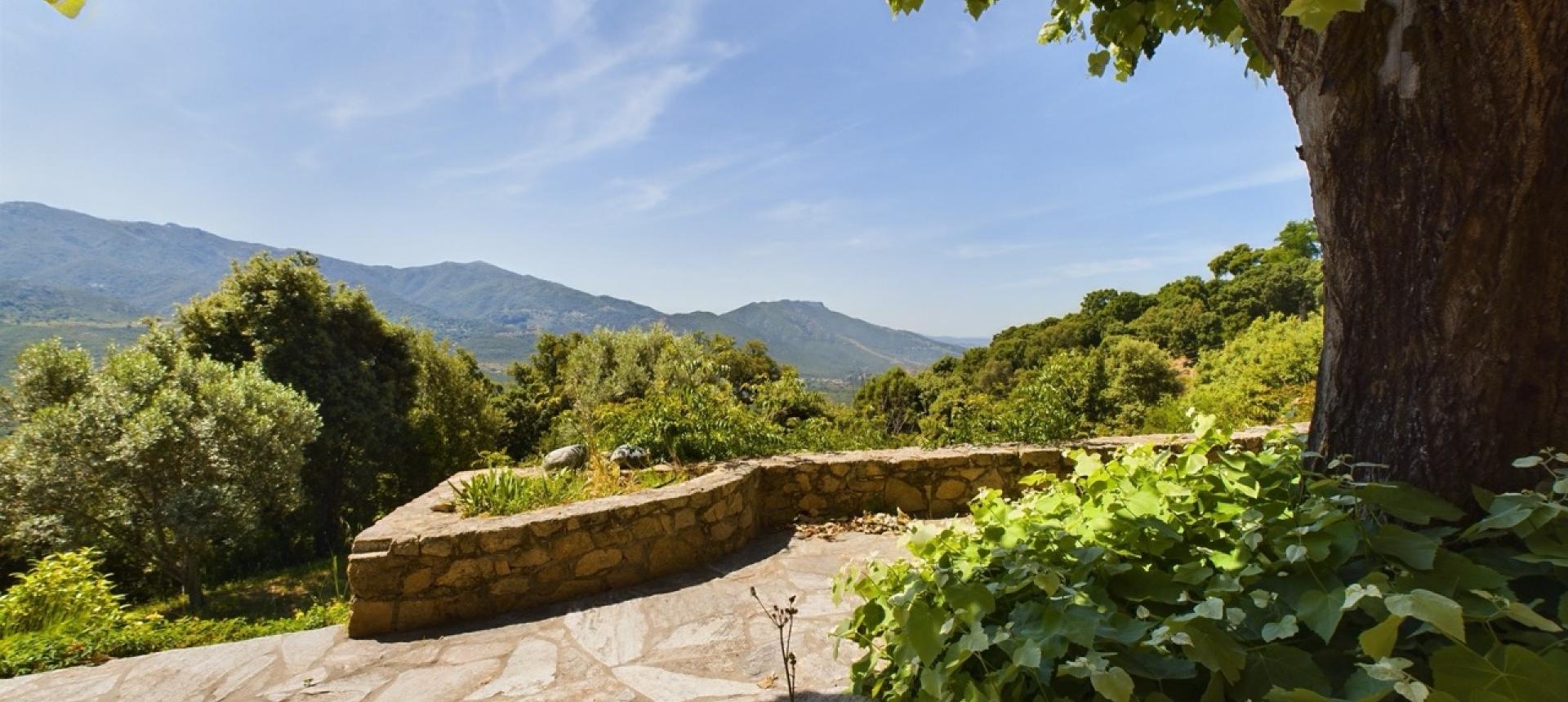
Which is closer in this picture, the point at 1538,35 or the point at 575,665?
the point at 1538,35

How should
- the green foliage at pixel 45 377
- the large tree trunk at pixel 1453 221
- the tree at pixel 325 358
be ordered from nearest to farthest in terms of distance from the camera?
Answer: the large tree trunk at pixel 1453 221 → the green foliage at pixel 45 377 → the tree at pixel 325 358

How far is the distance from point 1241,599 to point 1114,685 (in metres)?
0.48

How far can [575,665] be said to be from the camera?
309 cm

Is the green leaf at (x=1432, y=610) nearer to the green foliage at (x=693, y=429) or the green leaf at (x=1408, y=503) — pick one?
the green leaf at (x=1408, y=503)

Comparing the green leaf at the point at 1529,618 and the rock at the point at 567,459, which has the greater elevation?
the green leaf at the point at 1529,618

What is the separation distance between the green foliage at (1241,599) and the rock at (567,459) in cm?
402

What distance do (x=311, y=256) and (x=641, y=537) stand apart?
1829cm

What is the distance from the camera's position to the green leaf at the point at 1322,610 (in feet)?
3.66

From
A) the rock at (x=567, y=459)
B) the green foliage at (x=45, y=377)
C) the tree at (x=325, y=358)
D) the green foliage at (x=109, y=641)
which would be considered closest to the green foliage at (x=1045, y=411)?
the rock at (x=567, y=459)

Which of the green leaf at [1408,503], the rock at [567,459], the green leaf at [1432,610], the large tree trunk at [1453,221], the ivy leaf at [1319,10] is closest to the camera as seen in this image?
the green leaf at [1432,610]

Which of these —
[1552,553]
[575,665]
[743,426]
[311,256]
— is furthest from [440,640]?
[311,256]

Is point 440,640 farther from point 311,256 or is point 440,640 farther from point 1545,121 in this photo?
point 311,256

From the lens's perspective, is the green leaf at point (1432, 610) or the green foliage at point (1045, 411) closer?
the green leaf at point (1432, 610)

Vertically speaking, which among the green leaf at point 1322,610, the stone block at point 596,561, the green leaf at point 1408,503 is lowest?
the stone block at point 596,561
